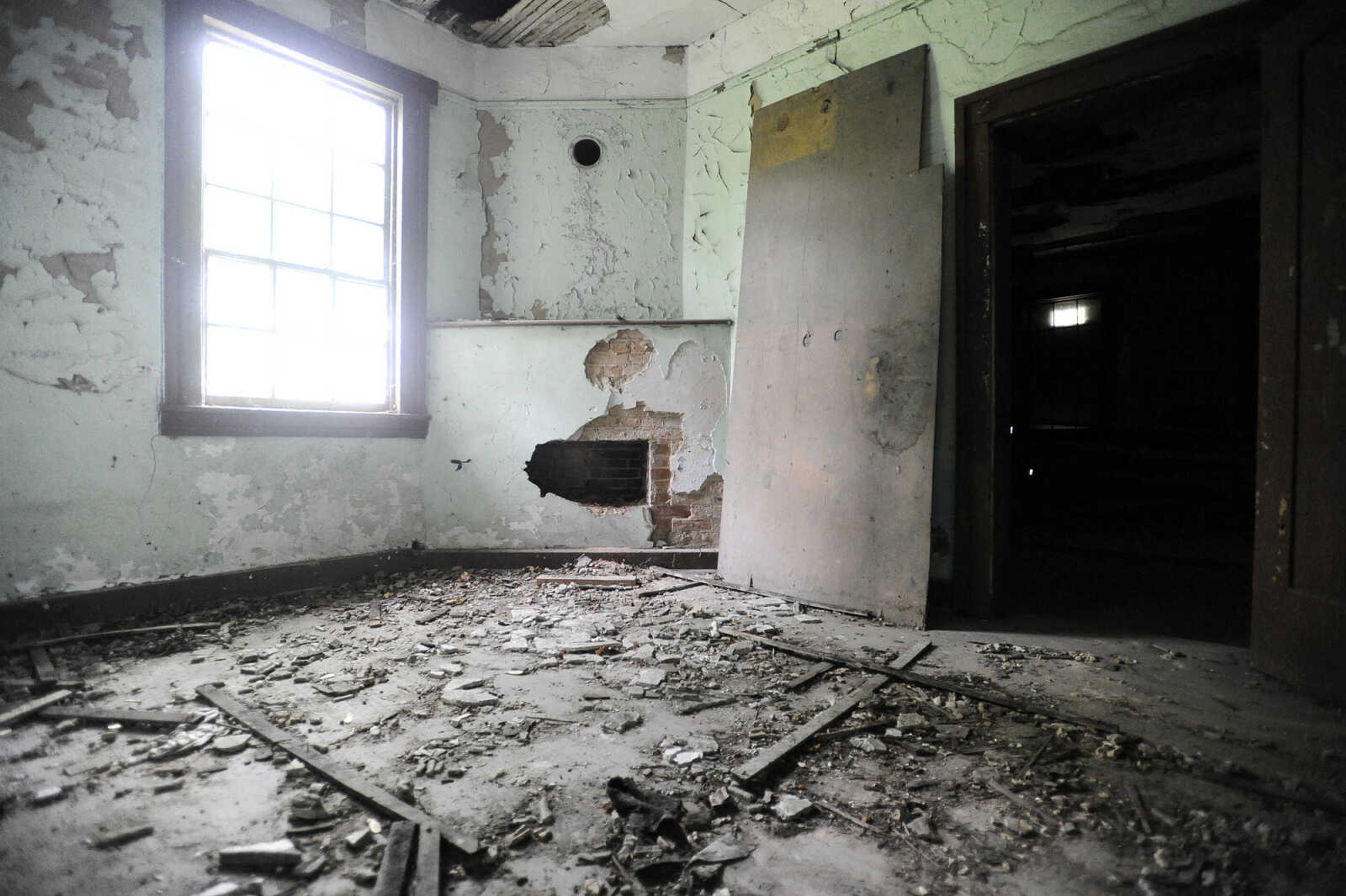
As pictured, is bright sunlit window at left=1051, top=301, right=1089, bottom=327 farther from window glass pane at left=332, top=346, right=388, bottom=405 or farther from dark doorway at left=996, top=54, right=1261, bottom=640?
window glass pane at left=332, top=346, right=388, bottom=405

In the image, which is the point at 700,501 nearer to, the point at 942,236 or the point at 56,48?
the point at 942,236

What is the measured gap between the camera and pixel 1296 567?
8.26 feet

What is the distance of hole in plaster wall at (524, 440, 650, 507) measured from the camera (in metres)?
4.56

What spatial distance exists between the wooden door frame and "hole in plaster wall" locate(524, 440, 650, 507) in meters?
2.03

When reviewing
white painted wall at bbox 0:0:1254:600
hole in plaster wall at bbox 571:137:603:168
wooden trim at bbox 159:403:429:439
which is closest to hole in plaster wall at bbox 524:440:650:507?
white painted wall at bbox 0:0:1254:600

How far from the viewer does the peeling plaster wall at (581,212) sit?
4699mm

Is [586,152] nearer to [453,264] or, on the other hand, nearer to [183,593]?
[453,264]

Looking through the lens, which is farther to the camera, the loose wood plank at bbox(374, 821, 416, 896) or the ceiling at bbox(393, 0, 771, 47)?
the ceiling at bbox(393, 0, 771, 47)

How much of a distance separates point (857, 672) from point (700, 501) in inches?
80.1

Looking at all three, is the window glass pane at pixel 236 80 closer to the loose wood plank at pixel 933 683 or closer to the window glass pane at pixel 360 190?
the window glass pane at pixel 360 190

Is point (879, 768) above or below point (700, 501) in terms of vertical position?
below

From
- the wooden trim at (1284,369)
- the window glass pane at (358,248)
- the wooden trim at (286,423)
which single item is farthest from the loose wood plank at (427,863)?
the window glass pane at (358,248)

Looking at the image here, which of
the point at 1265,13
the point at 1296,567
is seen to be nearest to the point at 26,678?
the point at 1296,567

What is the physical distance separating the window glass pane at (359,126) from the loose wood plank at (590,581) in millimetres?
2894
